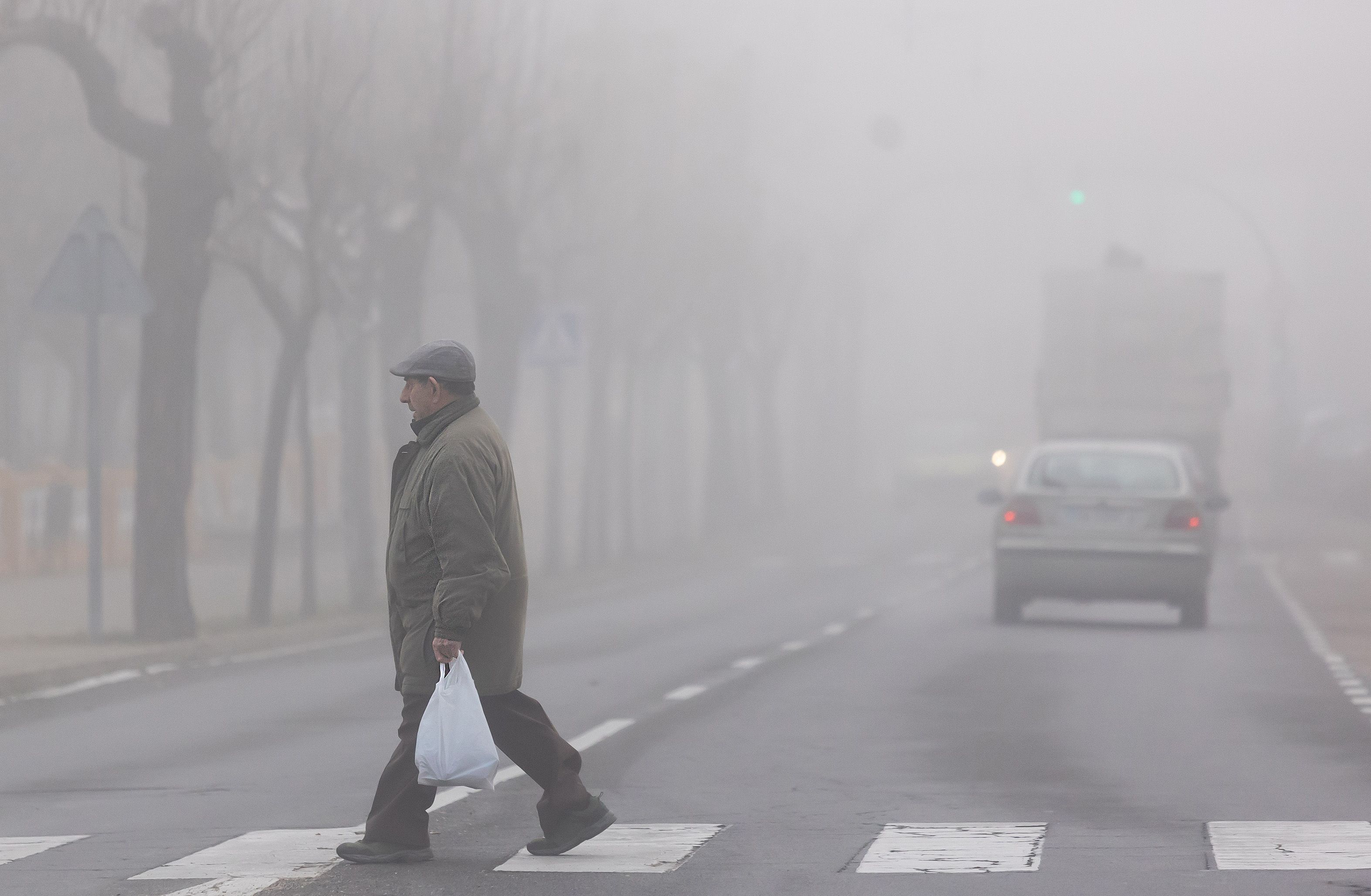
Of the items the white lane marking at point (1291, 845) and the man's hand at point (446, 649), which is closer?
the man's hand at point (446, 649)

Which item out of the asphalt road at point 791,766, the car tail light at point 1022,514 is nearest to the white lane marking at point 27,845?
the asphalt road at point 791,766

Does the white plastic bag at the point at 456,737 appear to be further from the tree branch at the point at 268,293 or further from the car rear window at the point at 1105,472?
the car rear window at the point at 1105,472

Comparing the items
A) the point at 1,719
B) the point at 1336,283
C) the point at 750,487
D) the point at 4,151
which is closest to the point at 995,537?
the point at 1,719

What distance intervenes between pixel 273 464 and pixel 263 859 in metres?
14.2

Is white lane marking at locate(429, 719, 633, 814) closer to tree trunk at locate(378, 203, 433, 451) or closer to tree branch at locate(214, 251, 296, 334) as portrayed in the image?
tree branch at locate(214, 251, 296, 334)

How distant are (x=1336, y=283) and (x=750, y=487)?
364 ft

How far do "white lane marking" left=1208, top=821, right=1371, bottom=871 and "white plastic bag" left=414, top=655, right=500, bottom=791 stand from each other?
7.70ft

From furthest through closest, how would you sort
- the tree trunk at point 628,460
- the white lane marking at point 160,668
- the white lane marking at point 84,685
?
the tree trunk at point 628,460
the white lane marking at point 160,668
the white lane marking at point 84,685

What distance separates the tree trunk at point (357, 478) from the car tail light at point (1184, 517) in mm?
7853

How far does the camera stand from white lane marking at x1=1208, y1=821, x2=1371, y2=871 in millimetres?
7906

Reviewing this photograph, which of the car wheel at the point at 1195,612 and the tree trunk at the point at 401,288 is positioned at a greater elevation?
the tree trunk at the point at 401,288

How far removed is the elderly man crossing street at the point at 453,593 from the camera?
7.66 m

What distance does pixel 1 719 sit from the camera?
13.3 metres

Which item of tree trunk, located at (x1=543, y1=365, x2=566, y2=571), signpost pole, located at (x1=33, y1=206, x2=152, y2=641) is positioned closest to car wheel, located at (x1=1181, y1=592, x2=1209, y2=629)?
signpost pole, located at (x1=33, y1=206, x2=152, y2=641)
